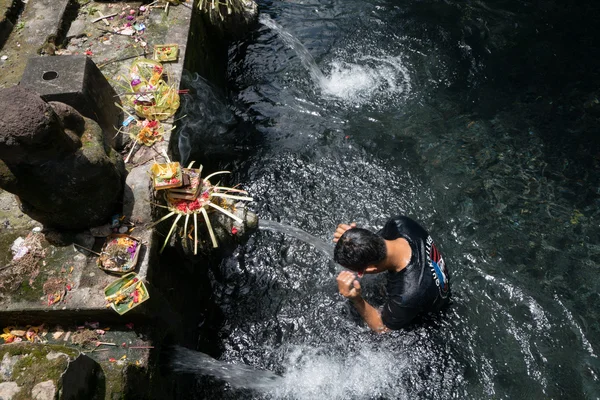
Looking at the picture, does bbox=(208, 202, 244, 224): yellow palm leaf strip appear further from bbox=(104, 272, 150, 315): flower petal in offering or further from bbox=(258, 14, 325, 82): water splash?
bbox=(258, 14, 325, 82): water splash

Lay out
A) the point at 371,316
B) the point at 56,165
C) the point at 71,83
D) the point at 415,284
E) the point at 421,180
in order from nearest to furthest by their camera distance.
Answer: the point at 56,165 < the point at 415,284 < the point at 71,83 < the point at 371,316 < the point at 421,180

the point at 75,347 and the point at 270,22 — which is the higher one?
the point at 270,22

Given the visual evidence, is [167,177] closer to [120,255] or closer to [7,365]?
[120,255]

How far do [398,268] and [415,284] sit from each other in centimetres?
19

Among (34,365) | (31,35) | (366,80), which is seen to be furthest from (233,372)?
(31,35)

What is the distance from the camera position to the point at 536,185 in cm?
521

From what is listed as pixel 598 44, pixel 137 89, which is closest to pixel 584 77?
pixel 598 44

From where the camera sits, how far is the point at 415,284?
353cm

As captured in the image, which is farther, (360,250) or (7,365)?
(360,250)

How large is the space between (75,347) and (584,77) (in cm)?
721

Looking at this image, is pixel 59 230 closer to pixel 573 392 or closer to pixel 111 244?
pixel 111 244

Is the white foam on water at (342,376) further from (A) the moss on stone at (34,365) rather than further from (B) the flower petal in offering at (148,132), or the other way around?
(B) the flower petal in offering at (148,132)

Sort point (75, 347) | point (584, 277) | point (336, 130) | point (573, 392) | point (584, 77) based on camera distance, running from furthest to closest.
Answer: point (584, 77), point (336, 130), point (584, 277), point (573, 392), point (75, 347)

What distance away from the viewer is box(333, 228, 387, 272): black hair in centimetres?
339
